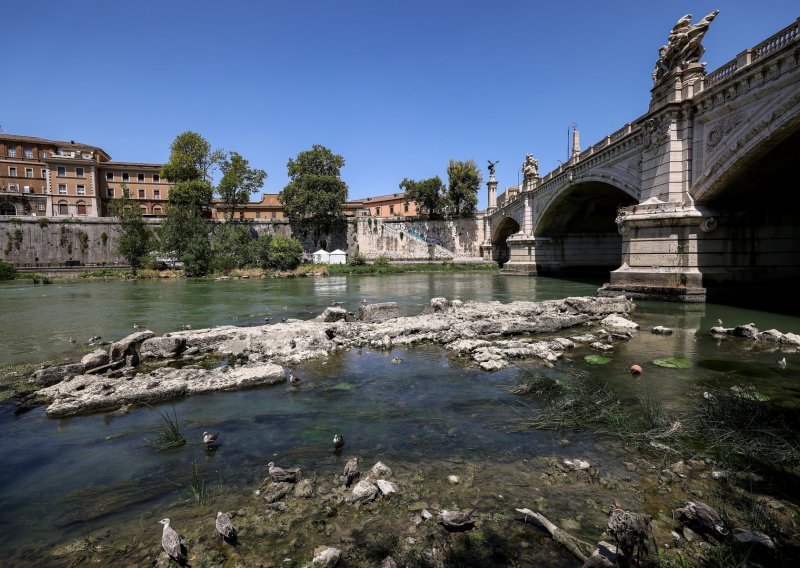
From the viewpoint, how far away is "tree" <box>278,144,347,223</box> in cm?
6475

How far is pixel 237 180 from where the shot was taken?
6344 cm

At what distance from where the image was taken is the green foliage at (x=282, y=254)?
175 feet

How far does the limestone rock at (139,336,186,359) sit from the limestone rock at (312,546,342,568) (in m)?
9.29

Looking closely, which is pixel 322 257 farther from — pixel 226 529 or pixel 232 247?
pixel 226 529

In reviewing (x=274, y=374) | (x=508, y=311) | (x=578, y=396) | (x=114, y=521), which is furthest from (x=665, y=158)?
(x=114, y=521)

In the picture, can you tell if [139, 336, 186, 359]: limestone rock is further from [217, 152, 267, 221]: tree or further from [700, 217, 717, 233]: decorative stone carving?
[217, 152, 267, 221]: tree

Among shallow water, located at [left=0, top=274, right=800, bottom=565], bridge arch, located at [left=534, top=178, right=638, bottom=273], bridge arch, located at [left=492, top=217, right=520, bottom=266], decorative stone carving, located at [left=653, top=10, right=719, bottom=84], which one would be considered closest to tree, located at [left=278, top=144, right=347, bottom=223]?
bridge arch, located at [left=492, top=217, right=520, bottom=266]

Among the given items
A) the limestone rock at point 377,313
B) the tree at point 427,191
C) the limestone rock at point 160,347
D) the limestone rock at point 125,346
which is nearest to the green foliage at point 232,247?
the tree at point 427,191

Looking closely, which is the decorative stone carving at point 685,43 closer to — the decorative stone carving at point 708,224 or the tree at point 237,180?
the decorative stone carving at point 708,224

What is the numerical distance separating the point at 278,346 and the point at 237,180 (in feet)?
193

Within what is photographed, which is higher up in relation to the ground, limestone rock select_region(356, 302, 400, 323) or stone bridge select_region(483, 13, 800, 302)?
stone bridge select_region(483, 13, 800, 302)

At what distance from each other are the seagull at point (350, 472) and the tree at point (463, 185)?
222ft

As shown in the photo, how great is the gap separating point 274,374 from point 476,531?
6074 mm

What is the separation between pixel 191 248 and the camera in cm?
5053
